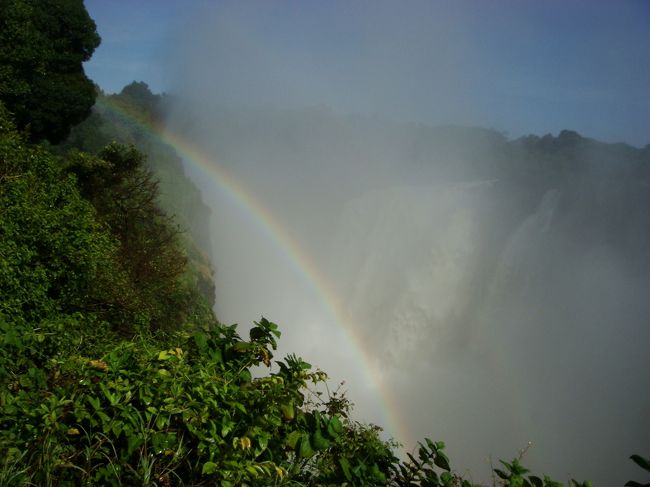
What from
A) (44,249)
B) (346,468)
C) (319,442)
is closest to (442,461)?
(346,468)

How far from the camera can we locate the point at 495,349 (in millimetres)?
33688

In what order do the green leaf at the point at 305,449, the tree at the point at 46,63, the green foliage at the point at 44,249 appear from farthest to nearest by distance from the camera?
the tree at the point at 46,63, the green foliage at the point at 44,249, the green leaf at the point at 305,449

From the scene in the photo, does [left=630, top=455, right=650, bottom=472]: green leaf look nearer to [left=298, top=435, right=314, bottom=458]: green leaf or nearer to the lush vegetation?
the lush vegetation

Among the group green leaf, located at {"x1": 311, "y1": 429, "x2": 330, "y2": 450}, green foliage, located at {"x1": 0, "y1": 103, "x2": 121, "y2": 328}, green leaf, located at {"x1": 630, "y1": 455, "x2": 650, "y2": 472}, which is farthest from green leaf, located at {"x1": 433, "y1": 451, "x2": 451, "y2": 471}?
green foliage, located at {"x1": 0, "y1": 103, "x2": 121, "y2": 328}

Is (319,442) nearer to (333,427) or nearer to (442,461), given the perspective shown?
(333,427)

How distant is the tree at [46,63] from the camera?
38.5ft

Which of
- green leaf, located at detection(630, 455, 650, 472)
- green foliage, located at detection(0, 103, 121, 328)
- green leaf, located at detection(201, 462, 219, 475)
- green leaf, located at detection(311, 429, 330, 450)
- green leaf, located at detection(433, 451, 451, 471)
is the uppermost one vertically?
green foliage, located at detection(0, 103, 121, 328)

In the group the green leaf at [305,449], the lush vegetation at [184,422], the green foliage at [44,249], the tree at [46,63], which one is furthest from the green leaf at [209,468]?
the tree at [46,63]

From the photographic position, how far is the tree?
11.7 meters

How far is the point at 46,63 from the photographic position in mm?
12750

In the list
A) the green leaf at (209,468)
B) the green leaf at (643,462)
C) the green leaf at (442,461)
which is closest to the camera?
the green leaf at (643,462)

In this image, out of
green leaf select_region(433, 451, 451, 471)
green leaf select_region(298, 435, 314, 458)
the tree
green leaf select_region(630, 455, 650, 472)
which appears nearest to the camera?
green leaf select_region(630, 455, 650, 472)

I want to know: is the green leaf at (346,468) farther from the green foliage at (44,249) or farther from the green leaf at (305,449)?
the green foliage at (44,249)

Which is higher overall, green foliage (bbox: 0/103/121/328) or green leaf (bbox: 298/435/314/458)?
green foliage (bbox: 0/103/121/328)
